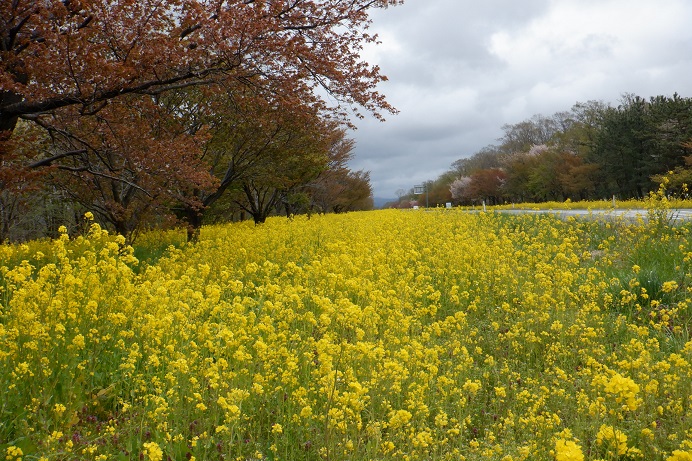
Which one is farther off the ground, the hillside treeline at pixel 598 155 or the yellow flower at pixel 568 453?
the hillside treeline at pixel 598 155

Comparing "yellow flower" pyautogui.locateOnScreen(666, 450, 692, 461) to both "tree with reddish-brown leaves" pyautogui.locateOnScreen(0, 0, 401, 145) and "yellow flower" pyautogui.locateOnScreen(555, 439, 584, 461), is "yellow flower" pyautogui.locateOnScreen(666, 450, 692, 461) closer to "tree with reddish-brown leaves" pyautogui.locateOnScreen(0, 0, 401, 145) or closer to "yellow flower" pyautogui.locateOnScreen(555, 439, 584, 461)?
"yellow flower" pyautogui.locateOnScreen(555, 439, 584, 461)

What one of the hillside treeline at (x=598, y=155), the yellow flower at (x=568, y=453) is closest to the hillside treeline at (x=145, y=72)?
the yellow flower at (x=568, y=453)

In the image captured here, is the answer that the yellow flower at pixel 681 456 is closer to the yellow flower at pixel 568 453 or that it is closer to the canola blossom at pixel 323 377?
the canola blossom at pixel 323 377

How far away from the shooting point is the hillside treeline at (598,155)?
120 ft

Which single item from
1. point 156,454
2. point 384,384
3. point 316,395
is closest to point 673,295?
point 384,384

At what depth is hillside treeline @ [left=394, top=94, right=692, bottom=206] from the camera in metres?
36.6

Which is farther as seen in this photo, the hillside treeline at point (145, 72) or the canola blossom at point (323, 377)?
the hillside treeline at point (145, 72)

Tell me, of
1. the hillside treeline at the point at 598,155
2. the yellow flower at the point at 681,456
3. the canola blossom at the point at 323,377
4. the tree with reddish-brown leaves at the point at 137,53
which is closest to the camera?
the yellow flower at the point at 681,456

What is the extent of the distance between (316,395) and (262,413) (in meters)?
0.40

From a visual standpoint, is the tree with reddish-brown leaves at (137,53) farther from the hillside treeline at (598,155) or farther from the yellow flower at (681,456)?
the hillside treeline at (598,155)

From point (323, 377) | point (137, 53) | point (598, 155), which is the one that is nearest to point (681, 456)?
point (323, 377)

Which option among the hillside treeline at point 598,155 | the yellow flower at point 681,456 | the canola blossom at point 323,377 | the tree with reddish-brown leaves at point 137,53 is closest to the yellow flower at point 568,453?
the canola blossom at point 323,377

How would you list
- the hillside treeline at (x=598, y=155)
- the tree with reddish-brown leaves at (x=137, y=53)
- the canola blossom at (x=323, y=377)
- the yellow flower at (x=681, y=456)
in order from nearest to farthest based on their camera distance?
the yellow flower at (x=681, y=456)
the canola blossom at (x=323, y=377)
the tree with reddish-brown leaves at (x=137, y=53)
the hillside treeline at (x=598, y=155)

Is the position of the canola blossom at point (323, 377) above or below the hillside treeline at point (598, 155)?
below
